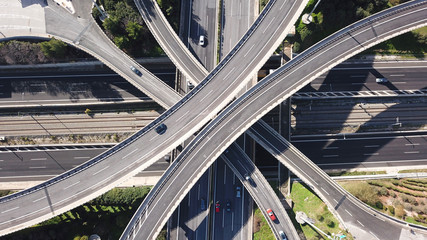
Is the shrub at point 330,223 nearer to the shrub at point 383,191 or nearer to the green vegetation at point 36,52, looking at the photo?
the shrub at point 383,191

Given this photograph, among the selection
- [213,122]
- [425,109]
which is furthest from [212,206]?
[425,109]

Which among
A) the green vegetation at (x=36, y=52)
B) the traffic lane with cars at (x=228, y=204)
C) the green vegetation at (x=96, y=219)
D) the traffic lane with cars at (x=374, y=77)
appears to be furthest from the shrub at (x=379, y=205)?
the green vegetation at (x=36, y=52)

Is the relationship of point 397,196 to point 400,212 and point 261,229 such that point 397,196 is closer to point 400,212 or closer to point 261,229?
point 400,212

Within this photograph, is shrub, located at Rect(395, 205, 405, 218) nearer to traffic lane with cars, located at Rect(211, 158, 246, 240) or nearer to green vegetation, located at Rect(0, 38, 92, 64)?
traffic lane with cars, located at Rect(211, 158, 246, 240)

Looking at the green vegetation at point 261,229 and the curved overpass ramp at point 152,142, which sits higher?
the curved overpass ramp at point 152,142

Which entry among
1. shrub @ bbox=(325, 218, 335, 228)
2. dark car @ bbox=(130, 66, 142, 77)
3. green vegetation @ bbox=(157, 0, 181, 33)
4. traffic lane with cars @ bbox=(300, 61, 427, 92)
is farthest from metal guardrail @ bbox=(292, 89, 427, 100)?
dark car @ bbox=(130, 66, 142, 77)

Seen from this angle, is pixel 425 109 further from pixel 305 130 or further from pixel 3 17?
pixel 3 17
